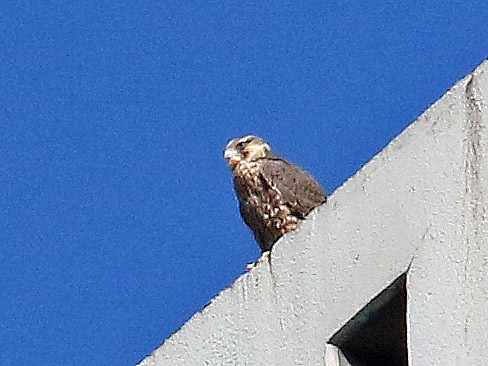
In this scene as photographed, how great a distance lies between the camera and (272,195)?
32.8 feet

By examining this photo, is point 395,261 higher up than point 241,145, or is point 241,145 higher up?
point 241,145

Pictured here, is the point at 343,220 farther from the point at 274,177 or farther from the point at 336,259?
the point at 274,177

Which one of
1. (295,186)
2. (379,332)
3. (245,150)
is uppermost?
(245,150)

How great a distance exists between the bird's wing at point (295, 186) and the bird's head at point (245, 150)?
1.48 ft

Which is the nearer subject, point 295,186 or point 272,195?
point 295,186

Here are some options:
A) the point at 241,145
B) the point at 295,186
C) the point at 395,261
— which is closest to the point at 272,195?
the point at 295,186

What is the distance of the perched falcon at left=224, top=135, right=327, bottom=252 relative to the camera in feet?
32.1

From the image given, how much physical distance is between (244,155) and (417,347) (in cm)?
437

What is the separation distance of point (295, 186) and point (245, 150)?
1.18 m

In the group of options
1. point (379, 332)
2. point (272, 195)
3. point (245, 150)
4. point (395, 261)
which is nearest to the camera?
point (395, 261)

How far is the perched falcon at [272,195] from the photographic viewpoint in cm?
980

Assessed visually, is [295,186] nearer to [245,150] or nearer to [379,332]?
[245,150]

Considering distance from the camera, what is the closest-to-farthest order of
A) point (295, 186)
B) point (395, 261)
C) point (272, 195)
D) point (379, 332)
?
1. point (395, 261)
2. point (379, 332)
3. point (295, 186)
4. point (272, 195)

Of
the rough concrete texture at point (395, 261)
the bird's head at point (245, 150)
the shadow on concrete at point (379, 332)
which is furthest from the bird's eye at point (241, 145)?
the shadow on concrete at point (379, 332)
